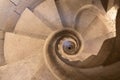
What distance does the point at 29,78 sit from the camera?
3.09m

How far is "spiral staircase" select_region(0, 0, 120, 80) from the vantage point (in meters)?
3.06

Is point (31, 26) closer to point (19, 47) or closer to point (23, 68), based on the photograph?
point (19, 47)

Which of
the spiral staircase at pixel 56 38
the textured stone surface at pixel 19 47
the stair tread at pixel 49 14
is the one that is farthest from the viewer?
the stair tread at pixel 49 14

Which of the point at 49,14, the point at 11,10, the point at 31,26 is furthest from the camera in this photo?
the point at 11,10

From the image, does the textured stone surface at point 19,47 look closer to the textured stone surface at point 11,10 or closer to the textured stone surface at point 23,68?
the textured stone surface at point 23,68

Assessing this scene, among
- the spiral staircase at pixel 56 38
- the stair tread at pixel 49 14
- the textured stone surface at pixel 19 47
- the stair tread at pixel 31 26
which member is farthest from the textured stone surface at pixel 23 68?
the stair tread at pixel 49 14

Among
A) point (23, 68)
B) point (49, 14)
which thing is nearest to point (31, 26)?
point (49, 14)

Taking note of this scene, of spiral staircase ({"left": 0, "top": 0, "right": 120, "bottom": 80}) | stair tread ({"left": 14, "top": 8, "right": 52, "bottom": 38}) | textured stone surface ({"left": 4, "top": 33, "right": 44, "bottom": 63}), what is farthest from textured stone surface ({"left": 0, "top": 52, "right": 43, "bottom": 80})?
stair tread ({"left": 14, "top": 8, "right": 52, "bottom": 38})

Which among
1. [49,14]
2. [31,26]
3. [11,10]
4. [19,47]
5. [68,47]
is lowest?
[68,47]

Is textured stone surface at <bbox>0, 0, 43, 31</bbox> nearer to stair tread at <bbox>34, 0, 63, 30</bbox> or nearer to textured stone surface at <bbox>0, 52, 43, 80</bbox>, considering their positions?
stair tread at <bbox>34, 0, 63, 30</bbox>

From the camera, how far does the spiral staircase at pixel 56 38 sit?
3062 millimetres

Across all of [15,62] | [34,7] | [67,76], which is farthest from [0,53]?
[67,76]

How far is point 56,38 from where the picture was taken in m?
3.45

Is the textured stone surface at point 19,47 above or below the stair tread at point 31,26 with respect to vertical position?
below
